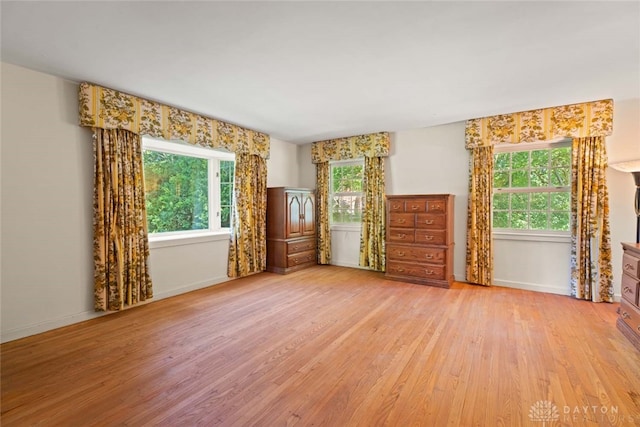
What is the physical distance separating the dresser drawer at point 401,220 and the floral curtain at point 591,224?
1.96 meters

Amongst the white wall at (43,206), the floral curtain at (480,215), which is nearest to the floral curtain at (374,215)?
the floral curtain at (480,215)

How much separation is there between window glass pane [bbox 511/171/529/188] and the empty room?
0.11 feet

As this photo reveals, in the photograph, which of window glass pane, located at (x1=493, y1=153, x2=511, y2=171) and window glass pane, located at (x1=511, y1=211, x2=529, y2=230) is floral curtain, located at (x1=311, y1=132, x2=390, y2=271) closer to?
window glass pane, located at (x1=493, y1=153, x2=511, y2=171)

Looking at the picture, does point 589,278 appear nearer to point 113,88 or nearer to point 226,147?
point 226,147

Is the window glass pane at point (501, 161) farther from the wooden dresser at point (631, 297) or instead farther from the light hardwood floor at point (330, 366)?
the light hardwood floor at point (330, 366)

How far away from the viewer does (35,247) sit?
2.67 metres

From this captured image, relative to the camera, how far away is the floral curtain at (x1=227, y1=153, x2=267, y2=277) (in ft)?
15.0

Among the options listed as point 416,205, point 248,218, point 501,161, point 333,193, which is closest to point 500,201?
point 501,161

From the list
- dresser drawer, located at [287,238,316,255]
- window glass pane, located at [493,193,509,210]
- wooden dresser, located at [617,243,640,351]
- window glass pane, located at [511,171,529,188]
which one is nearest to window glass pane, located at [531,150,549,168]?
window glass pane, located at [511,171,529,188]

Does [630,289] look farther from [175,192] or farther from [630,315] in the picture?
[175,192]

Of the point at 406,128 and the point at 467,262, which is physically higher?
the point at 406,128

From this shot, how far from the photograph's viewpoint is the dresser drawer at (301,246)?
5031 millimetres

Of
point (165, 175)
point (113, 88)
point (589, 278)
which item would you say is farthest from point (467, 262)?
point (113, 88)

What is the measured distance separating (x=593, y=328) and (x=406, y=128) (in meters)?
3.35
